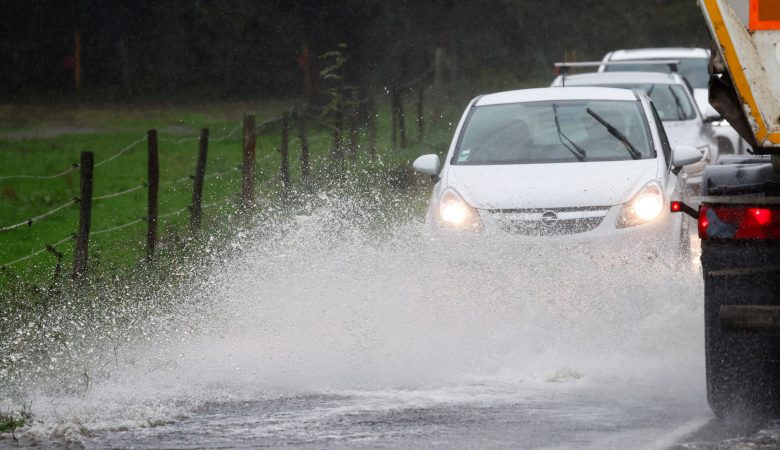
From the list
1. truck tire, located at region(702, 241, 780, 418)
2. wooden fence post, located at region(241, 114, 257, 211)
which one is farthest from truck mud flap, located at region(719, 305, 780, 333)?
wooden fence post, located at region(241, 114, 257, 211)

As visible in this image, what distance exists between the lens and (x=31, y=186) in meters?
25.9

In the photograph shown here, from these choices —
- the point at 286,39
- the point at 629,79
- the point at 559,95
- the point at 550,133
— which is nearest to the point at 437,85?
the point at 629,79

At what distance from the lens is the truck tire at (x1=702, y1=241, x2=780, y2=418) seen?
7.04 meters

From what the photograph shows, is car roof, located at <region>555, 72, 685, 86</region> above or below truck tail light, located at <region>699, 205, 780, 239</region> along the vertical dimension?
above

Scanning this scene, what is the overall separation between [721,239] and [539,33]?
1712 inches

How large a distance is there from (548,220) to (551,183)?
433 millimetres

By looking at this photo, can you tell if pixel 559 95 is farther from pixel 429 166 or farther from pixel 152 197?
pixel 152 197

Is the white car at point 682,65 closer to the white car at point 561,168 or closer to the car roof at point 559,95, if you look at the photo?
the car roof at point 559,95

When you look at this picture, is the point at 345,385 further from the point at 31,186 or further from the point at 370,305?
the point at 31,186

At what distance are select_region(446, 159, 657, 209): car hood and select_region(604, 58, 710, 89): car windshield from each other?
1149cm

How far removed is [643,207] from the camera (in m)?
10.9

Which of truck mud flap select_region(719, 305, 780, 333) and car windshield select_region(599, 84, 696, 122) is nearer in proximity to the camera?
truck mud flap select_region(719, 305, 780, 333)

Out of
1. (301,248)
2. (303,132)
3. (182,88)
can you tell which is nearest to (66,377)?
(301,248)

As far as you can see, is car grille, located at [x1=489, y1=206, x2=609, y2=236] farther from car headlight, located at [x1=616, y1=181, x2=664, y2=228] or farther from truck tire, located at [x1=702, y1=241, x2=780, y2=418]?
truck tire, located at [x1=702, y1=241, x2=780, y2=418]
